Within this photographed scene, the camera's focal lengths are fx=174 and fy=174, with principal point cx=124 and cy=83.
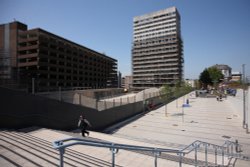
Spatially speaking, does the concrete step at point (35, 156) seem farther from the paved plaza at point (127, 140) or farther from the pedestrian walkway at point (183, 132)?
the pedestrian walkway at point (183, 132)

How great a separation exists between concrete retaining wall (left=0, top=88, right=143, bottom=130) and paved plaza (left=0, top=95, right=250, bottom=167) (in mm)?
1095

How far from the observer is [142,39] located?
116m

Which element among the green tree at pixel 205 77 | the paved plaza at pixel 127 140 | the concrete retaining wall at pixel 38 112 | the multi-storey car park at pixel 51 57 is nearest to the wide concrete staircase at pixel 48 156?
the paved plaza at pixel 127 140

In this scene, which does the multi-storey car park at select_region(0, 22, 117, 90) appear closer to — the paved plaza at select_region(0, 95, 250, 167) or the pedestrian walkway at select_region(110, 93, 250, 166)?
the pedestrian walkway at select_region(110, 93, 250, 166)

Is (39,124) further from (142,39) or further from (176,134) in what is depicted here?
(142,39)

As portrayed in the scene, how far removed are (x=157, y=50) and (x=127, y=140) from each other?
100652 millimetres

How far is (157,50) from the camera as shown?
107750 millimetres

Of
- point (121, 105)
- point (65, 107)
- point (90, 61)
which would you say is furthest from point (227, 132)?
point (90, 61)

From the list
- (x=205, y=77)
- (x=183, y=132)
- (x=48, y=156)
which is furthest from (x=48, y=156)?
(x=205, y=77)

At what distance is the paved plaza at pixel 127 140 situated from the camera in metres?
5.66

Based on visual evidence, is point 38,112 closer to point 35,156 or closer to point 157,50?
point 35,156

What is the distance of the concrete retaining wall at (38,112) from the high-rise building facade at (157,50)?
294 ft

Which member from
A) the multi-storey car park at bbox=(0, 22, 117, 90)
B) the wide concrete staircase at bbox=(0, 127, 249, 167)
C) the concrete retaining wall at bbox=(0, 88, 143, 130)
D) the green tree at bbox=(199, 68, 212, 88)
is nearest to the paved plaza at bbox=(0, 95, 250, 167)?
the wide concrete staircase at bbox=(0, 127, 249, 167)

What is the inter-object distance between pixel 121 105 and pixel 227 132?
11.6 m
